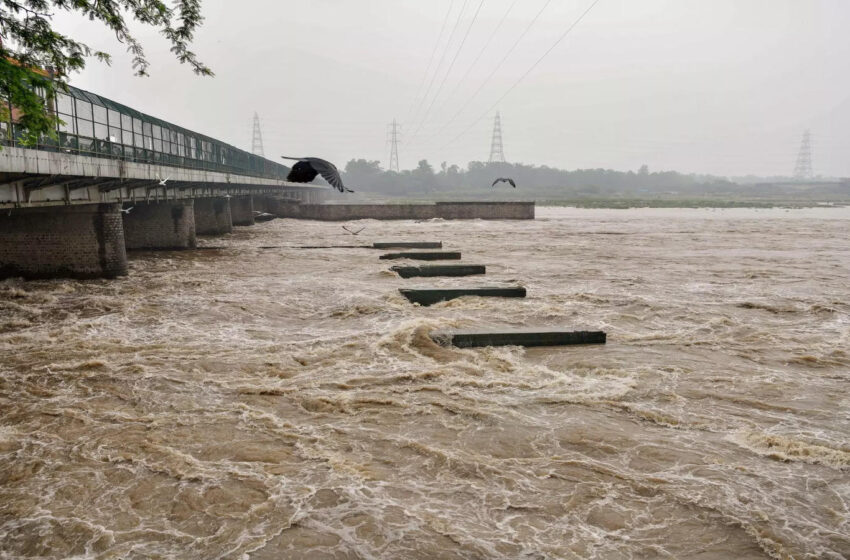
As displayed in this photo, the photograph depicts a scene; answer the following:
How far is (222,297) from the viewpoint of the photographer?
20828 millimetres

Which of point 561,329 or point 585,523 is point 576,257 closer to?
point 561,329

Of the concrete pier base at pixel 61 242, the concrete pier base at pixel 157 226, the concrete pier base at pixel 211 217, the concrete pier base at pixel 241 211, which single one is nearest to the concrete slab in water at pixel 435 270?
the concrete pier base at pixel 61 242

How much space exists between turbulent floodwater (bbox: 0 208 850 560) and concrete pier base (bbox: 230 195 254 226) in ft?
129

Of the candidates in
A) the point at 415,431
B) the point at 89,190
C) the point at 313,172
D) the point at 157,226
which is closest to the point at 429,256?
the point at 89,190

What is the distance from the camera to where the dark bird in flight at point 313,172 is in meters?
13.3

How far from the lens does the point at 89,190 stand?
75.5 ft

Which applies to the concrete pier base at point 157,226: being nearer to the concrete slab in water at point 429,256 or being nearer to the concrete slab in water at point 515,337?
the concrete slab in water at point 429,256

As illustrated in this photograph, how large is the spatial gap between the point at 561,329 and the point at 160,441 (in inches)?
363

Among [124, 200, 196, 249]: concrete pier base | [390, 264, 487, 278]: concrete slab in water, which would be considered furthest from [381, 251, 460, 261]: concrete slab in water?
[124, 200, 196, 249]: concrete pier base

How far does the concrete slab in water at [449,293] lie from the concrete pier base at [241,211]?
42414mm

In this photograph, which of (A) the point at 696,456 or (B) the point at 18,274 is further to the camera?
(B) the point at 18,274

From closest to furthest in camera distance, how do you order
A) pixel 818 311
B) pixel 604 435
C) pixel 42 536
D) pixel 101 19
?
pixel 42 536
pixel 604 435
pixel 101 19
pixel 818 311

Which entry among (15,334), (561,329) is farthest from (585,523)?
(15,334)

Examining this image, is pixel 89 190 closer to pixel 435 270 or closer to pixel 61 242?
pixel 61 242
